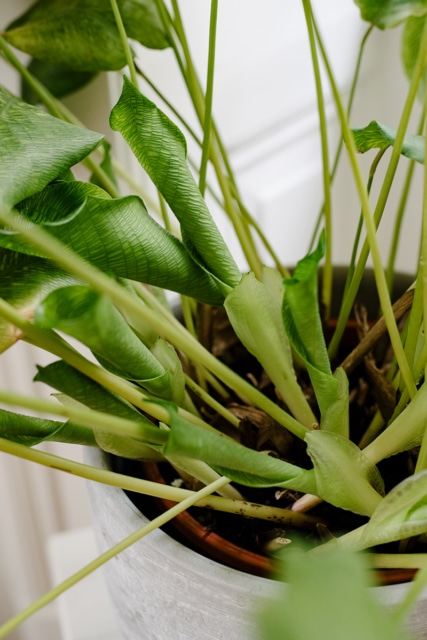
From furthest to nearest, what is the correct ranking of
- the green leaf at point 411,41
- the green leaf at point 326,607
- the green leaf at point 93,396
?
the green leaf at point 411,41, the green leaf at point 93,396, the green leaf at point 326,607

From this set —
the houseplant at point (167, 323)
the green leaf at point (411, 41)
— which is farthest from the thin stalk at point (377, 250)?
the green leaf at point (411, 41)

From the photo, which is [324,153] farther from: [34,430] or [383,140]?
[34,430]

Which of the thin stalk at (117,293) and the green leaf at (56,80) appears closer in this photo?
the thin stalk at (117,293)

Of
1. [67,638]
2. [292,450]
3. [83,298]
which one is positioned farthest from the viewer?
[67,638]

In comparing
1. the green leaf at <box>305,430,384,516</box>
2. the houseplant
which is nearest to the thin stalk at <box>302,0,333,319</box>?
the houseplant

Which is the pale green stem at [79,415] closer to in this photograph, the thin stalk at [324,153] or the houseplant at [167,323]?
the houseplant at [167,323]

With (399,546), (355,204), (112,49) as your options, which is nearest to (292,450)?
(399,546)

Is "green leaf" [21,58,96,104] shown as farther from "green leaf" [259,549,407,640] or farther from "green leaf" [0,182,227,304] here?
"green leaf" [259,549,407,640]

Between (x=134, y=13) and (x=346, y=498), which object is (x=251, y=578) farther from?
(x=134, y=13)
